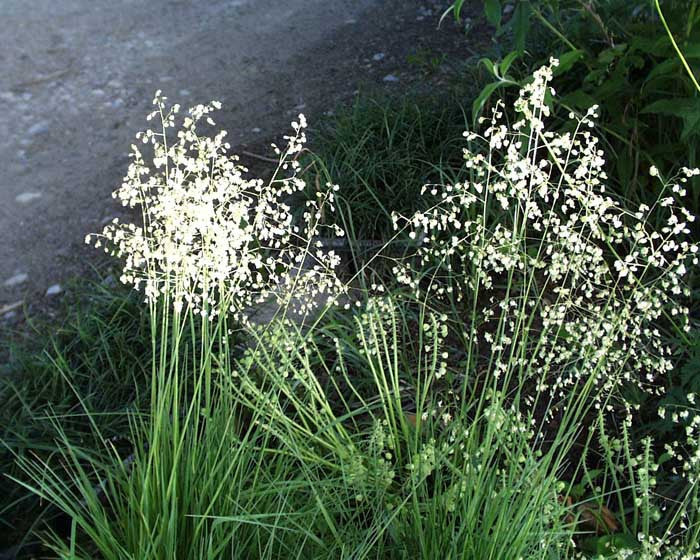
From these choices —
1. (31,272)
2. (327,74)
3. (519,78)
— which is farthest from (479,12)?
(31,272)

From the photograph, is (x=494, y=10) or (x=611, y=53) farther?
(x=611, y=53)

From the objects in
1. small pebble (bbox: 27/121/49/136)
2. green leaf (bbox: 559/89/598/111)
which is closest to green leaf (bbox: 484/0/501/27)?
green leaf (bbox: 559/89/598/111)

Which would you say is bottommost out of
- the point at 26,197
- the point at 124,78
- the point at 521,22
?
the point at 26,197

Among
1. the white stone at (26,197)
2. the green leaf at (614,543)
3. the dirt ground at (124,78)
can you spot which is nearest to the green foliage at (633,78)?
the green leaf at (614,543)

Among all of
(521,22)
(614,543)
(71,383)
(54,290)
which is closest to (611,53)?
(521,22)

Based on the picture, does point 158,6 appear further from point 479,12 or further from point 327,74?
point 479,12

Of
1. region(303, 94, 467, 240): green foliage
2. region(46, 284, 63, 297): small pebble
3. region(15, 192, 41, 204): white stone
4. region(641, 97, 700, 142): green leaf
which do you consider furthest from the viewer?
region(15, 192, 41, 204): white stone

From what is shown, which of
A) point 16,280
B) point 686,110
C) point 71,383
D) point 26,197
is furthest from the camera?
point 26,197

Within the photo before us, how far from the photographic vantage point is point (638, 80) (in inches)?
113

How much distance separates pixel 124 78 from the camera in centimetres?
483

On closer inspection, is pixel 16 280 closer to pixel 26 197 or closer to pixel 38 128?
pixel 26 197

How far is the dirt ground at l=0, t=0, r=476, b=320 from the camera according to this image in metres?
3.70

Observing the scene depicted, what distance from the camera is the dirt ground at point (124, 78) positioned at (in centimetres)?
370

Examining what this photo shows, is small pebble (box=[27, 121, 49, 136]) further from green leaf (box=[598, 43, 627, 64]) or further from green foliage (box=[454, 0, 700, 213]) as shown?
green leaf (box=[598, 43, 627, 64])
